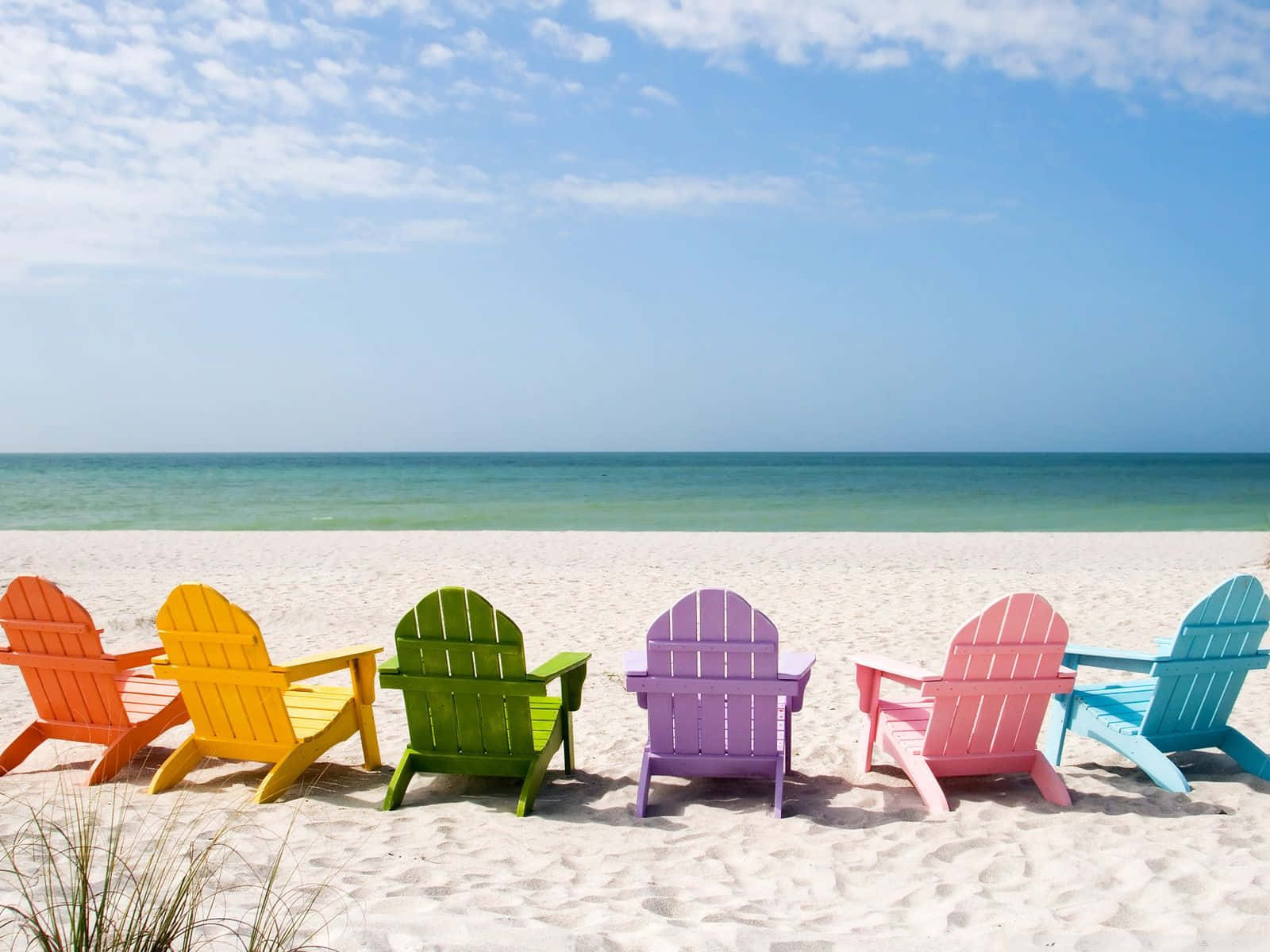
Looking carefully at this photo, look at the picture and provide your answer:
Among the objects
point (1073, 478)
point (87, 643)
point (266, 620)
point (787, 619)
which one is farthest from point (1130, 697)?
point (1073, 478)

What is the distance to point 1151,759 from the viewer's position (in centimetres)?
406

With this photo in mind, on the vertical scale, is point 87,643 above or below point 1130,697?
above

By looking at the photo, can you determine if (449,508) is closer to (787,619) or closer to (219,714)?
(787,619)

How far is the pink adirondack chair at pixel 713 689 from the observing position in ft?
12.4

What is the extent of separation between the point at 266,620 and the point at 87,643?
14.1 feet

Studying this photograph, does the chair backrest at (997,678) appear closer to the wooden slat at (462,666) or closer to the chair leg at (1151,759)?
the chair leg at (1151,759)

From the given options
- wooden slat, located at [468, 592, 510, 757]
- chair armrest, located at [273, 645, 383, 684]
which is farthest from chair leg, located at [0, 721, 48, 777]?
wooden slat, located at [468, 592, 510, 757]

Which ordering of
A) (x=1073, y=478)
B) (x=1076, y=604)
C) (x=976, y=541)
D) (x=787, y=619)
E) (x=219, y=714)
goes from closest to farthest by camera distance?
(x=219, y=714) < (x=787, y=619) < (x=1076, y=604) < (x=976, y=541) < (x=1073, y=478)

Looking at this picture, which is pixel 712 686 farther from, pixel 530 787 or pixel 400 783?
pixel 400 783

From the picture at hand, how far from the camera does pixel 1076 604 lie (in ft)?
29.6

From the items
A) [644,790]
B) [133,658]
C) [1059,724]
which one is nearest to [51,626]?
[133,658]

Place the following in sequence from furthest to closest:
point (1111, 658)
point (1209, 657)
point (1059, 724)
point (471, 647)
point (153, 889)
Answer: point (1059, 724), point (1111, 658), point (1209, 657), point (471, 647), point (153, 889)

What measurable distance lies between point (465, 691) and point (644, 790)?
2.94ft

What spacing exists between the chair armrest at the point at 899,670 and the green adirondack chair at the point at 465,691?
1476 mm
